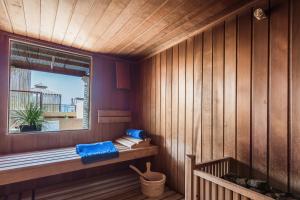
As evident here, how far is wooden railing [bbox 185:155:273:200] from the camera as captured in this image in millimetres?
1206

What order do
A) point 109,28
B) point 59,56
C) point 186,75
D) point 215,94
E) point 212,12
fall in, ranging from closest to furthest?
point 212,12
point 215,94
point 109,28
point 186,75
point 59,56

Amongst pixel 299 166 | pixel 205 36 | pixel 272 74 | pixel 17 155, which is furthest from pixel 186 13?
pixel 17 155

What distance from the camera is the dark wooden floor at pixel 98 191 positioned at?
2436 mm

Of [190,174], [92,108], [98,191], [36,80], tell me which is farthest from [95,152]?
[36,80]

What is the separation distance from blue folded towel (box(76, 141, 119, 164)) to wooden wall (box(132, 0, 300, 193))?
0.86m

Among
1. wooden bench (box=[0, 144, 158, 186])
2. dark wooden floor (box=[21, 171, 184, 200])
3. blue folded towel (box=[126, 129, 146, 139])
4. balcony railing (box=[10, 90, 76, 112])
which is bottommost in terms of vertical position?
dark wooden floor (box=[21, 171, 184, 200])

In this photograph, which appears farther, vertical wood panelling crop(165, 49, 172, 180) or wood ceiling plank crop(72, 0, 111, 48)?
vertical wood panelling crop(165, 49, 172, 180)

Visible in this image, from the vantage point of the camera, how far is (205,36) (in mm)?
2193

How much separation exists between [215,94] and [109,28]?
154 centimetres

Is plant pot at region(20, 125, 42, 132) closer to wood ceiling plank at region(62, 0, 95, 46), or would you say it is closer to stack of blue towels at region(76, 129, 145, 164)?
stack of blue towels at region(76, 129, 145, 164)

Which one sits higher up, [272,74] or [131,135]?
[272,74]

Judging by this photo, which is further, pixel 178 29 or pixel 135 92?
pixel 135 92

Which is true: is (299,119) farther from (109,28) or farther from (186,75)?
(109,28)

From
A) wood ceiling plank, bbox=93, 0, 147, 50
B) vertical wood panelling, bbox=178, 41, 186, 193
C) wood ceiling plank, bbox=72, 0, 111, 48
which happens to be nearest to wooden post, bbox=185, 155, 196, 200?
vertical wood panelling, bbox=178, 41, 186, 193
